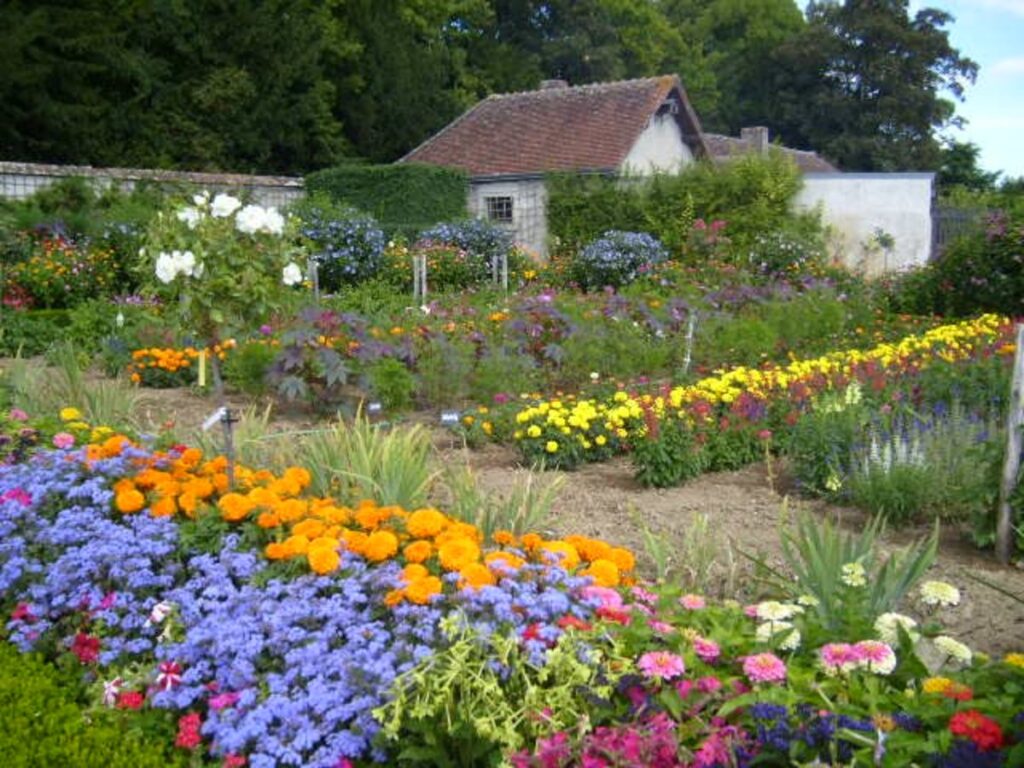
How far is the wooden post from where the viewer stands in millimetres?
4355

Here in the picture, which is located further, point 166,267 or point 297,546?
point 166,267

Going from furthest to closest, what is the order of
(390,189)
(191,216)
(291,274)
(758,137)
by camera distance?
1. (758,137)
2. (390,189)
3. (291,274)
4. (191,216)

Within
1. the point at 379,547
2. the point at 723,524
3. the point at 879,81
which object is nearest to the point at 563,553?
the point at 379,547

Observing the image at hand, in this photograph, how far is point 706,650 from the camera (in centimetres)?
252

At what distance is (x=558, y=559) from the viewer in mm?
3033

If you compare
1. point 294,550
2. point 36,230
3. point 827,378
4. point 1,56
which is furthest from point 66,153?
point 294,550

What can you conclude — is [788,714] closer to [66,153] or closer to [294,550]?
[294,550]

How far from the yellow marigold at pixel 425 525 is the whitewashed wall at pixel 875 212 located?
17.7 m

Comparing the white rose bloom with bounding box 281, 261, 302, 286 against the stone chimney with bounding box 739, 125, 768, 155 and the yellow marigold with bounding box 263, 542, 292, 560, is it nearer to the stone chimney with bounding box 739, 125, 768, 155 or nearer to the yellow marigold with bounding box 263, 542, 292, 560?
the yellow marigold with bounding box 263, 542, 292, 560

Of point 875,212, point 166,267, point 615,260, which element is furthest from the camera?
point 875,212

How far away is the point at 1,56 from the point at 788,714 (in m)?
21.7

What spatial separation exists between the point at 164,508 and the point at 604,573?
1.54m

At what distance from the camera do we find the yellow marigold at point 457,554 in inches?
115

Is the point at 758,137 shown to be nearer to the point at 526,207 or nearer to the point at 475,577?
the point at 526,207
